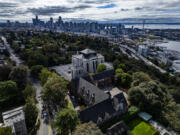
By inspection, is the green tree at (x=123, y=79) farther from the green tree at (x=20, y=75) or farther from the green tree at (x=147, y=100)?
the green tree at (x=20, y=75)

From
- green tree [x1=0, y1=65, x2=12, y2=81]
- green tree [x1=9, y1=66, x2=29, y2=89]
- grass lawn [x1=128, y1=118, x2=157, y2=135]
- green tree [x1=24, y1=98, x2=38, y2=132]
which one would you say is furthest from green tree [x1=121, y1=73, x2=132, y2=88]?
green tree [x1=0, y1=65, x2=12, y2=81]

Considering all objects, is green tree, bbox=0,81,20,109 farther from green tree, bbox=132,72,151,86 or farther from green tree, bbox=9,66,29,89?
green tree, bbox=132,72,151,86

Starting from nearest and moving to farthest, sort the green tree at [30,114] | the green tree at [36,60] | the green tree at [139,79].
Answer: the green tree at [30,114] < the green tree at [139,79] < the green tree at [36,60]

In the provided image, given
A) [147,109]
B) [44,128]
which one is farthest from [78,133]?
[147,109]

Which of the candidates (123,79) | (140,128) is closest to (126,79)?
(123,79)

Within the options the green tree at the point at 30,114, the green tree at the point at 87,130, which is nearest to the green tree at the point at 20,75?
the green tree at the point at 30,114

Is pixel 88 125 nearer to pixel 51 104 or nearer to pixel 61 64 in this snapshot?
pixel 51 104
